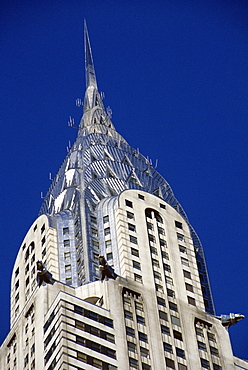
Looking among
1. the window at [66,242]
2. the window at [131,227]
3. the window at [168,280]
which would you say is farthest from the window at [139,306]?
the window at [66,242]

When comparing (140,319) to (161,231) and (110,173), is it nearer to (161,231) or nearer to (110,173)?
(161,231)

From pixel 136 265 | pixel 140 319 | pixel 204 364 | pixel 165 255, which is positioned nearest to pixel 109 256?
pixel 136 265

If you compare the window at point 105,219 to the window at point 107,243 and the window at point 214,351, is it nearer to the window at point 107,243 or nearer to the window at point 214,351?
the window at point 107,243

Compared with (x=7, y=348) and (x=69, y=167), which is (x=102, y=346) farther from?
(x=69, y=167)

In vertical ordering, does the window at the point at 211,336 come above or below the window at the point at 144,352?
above

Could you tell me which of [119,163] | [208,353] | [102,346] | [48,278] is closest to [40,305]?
[48,278]

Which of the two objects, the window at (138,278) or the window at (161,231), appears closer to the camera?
the window at (138,278)

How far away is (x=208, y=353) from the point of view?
144 m

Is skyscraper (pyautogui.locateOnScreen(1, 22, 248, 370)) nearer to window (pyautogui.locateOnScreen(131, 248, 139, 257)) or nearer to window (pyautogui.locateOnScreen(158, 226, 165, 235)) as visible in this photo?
window (pyautogui.locateOnScreen(131, 248, 139, 257))

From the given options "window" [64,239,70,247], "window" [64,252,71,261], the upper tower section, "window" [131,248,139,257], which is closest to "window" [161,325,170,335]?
the upper tower section

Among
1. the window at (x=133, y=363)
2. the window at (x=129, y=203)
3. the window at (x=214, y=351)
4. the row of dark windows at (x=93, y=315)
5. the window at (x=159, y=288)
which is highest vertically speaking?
the window at (x=129, y=203)

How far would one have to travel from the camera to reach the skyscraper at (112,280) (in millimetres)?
136500

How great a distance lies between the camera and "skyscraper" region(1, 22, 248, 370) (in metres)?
136

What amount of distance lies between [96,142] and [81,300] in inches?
1973
